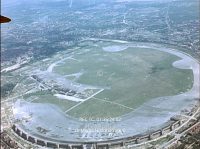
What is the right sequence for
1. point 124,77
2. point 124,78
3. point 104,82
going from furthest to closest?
point 124,77 < point 124,78 < point 104,82

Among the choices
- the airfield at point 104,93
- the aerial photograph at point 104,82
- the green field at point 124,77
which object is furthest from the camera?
the green field at point 124,77

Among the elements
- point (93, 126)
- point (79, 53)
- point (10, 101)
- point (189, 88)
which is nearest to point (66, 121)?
point (93, 126)

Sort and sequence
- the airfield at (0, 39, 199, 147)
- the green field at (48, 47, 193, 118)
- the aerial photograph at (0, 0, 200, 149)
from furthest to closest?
the green field at (48, 47, 193, 118) → the airfield at (0, 39, 199, 147) → the aerial photograph at (0, 0, 200, 149)

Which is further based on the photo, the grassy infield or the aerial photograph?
the grassy infield

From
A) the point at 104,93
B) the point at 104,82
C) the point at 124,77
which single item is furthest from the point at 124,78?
the point at 104,93

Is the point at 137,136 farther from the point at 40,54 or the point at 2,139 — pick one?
the point at 40,54

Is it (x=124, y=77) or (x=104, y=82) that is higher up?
(x=124, y=77)

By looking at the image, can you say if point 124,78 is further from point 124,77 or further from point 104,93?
point 104,93

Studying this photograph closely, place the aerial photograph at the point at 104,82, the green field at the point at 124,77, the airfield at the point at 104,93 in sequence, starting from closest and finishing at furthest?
the aerial photograph at the point at 104,82 → the airfield at the point at 104,93 → the green field at the point at 124,77

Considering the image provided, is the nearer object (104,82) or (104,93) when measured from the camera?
(104,93)
